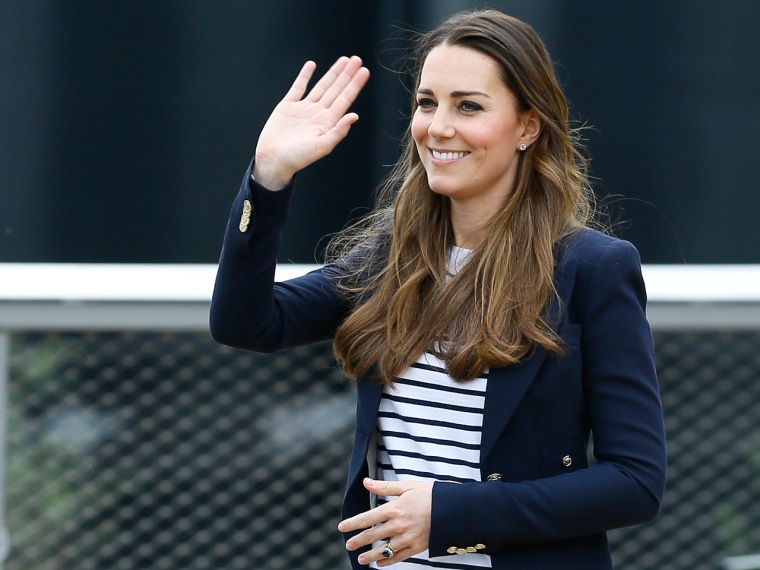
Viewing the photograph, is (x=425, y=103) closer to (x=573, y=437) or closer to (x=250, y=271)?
(x=250, y=271)

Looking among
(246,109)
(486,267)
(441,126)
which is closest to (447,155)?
(441,126)

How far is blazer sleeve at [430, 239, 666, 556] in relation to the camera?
127 cm

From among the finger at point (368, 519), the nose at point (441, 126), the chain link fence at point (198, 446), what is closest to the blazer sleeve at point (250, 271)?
the nose at point (441, 126)

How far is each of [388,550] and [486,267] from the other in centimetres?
38

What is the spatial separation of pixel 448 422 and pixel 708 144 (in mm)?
1188

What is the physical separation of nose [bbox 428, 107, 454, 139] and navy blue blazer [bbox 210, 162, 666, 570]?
21cm

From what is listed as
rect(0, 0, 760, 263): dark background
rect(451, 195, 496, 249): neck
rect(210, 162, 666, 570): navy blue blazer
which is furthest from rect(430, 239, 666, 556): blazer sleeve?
rect(0, 0, 760, 263): dark background

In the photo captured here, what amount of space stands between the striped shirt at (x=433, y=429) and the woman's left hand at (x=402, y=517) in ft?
0.15

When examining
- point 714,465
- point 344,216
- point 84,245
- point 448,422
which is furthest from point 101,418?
point 714,465

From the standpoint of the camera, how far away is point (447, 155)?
1415 mm

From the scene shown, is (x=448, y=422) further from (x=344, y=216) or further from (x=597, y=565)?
(x=344, y=216)

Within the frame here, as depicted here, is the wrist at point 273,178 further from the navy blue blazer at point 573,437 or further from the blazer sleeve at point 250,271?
the navy blue blazer at point 573,437

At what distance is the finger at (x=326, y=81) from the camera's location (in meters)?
1.52

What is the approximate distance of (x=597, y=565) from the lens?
1.36 m
